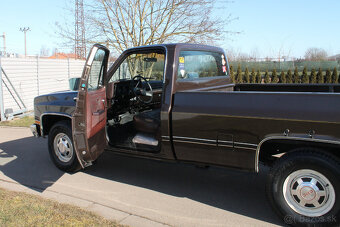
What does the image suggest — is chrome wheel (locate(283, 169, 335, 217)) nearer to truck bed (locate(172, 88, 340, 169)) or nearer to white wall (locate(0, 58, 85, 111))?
truck bed (locate(172, 88, 340, 169))

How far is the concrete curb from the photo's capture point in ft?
11.4

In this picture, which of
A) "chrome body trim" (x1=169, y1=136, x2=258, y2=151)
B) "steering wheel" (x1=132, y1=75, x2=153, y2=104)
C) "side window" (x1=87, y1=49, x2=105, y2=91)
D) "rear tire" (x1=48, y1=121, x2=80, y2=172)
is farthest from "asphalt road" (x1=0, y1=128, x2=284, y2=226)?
"side window" (x1=87, y1=49, x2=105, y2=91)

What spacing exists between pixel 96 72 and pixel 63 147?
144 cm

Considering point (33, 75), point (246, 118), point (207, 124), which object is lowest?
point (207, 124)

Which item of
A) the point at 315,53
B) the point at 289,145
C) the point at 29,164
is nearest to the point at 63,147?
the point at 29,164

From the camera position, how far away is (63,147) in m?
5.07

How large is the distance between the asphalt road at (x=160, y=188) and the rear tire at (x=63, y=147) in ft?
0.52

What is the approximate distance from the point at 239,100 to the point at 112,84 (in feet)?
7.01

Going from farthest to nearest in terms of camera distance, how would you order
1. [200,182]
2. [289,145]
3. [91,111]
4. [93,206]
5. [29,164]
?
[29,164] < [200,182] < [91,111] < [93,206] < [289,145]

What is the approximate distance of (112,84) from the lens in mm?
4840

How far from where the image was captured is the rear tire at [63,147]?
4.98m

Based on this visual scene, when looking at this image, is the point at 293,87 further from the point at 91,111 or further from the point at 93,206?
the point at 93,206

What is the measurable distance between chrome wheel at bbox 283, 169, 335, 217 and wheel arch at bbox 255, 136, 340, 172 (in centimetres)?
27

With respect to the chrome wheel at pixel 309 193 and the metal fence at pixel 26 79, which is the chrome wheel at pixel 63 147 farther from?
the metal fence at pixel 26 79
